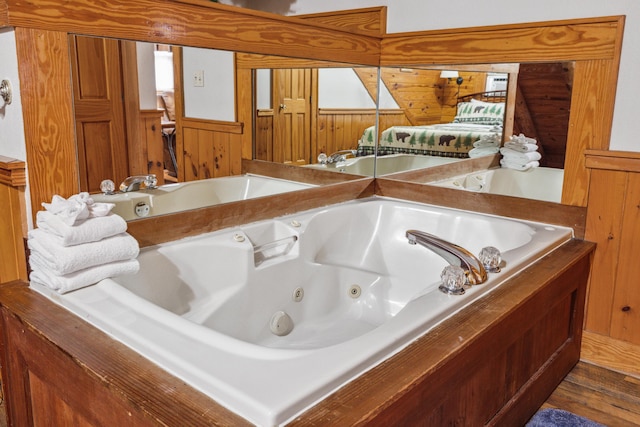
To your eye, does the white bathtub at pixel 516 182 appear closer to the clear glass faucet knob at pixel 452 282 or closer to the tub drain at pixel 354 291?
the tub drain at pixel 354 291

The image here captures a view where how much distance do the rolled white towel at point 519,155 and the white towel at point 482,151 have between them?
37mm

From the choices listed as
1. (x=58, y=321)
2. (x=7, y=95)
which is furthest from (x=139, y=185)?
(x=58, y=321)

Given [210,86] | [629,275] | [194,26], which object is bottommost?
[629,275]

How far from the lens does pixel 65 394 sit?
49.3 inches

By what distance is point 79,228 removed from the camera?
146cm

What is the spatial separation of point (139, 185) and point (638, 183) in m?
1.80

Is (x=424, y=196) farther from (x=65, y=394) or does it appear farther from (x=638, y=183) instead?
(x=65, y=394)

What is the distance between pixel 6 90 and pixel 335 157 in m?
1.50

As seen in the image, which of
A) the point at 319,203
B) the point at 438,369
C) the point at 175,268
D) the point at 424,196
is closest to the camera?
the point at 438,369

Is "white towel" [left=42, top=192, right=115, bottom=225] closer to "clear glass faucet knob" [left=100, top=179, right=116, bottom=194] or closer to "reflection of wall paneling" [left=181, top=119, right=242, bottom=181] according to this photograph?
"clear glass faucet knob" [left=100, top=179, right=116, bottom=194]

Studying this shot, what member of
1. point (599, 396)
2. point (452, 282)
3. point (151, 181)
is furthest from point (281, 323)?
point (599, 396)

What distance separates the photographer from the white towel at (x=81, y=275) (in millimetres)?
1430

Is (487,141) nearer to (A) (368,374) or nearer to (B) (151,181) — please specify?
(B) (151,181)

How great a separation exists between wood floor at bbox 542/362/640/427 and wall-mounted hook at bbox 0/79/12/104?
196 centimetres
